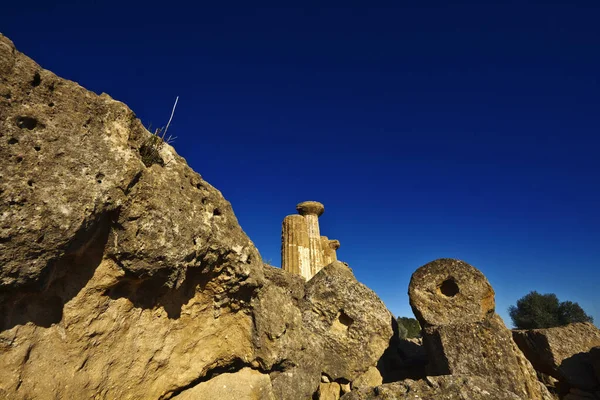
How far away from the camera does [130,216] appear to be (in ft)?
8.58

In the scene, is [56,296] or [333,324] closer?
[56,296]

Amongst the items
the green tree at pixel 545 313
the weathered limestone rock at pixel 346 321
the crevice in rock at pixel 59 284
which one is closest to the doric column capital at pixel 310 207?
the weathered limestone rock at pixel 346 321

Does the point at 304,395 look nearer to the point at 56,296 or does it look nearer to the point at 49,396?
the point at 49,396

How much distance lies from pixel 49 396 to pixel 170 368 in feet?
3.29

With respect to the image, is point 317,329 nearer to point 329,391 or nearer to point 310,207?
point 329,391

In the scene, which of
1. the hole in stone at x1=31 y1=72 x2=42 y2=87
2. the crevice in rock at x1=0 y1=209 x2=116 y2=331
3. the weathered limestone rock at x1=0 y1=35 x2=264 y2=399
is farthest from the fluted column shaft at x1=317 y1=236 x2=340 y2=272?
the hole in stone at x1=31 y1=72 x2=42 y2=87

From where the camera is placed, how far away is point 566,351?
638 centimetres

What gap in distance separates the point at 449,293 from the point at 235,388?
160 inches

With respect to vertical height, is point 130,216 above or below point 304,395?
above

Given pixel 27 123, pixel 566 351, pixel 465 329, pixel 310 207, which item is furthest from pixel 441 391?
pixel 310 207

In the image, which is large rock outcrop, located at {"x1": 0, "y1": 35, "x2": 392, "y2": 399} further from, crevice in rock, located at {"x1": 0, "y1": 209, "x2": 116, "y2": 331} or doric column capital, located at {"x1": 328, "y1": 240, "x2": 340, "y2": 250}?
doric column capital, located at {"x1": 328, "y1": 240, "x2": 340, "y2": 250}

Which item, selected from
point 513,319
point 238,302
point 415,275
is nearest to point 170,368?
point 238,302

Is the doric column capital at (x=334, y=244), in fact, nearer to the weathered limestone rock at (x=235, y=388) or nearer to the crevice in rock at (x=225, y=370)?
the crevice in rock at (x=225, y=370)

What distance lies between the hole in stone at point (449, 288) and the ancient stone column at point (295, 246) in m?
7.27
